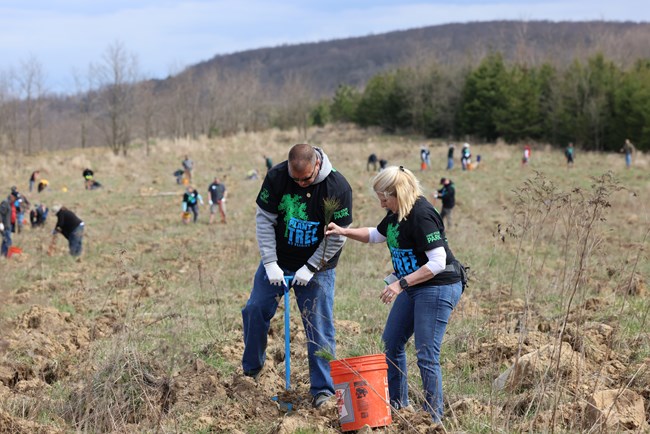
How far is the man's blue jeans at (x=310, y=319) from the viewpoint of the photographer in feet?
17.0

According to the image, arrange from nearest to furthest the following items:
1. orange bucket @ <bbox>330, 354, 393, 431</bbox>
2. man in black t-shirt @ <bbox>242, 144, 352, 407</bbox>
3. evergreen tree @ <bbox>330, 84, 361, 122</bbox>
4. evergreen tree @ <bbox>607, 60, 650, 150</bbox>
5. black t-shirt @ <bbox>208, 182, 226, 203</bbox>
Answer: orange bucket @ <bbox>330, 354, 393, 431</bbox> → man in black t-shirt @ <bbox>242, 144, 352, 407</bbox> → black t-shirt @ <bbox>208, 182, 226, 203</bbox> → evergreen tree @ <bbox>607, 60, 650, 150</bbox> → evergreen tree @ <bbox>330, 84, 361, 122</bbox>

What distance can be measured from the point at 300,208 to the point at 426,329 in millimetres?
1273

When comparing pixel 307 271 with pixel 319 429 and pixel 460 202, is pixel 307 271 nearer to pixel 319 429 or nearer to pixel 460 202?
pixel 319 429

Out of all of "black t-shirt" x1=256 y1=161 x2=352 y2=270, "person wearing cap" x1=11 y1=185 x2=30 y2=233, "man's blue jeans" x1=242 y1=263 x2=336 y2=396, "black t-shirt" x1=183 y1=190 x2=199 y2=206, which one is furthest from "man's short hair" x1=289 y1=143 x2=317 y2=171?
"black t-shirt" x1=183 y1=190 x2=199 y2=206

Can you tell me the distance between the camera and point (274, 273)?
525 centimetres

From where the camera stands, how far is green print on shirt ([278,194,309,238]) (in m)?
5.26

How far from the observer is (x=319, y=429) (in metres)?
4.58

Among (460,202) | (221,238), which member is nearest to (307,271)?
(221,238)

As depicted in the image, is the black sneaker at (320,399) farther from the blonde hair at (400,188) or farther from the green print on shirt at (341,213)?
the blonde hair at (400,188)

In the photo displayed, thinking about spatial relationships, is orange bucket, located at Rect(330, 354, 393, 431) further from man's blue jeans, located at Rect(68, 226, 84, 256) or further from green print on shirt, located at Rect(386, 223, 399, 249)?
man's blue jeans, located at Rect(68, 226, 84, 256)

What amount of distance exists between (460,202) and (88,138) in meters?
80.0

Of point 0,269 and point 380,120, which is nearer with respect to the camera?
point 0,269

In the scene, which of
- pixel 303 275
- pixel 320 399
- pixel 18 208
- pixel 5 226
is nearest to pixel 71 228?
pixel 5 226

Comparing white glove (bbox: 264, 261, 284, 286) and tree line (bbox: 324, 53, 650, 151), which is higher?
tree line (bbox: 324, 53, 650, 151)
